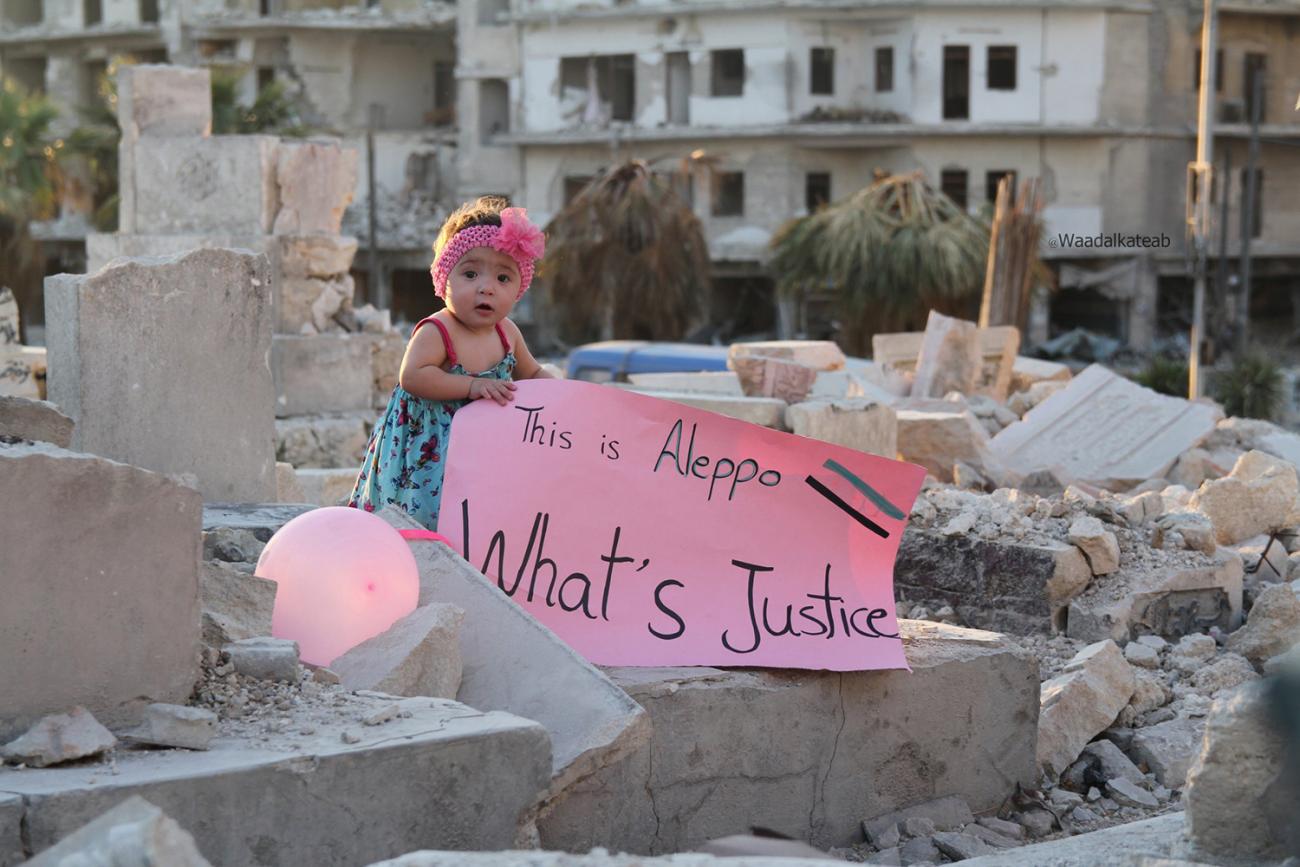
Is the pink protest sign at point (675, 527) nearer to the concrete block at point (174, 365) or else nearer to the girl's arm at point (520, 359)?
the girl's arm at point (520, 359)

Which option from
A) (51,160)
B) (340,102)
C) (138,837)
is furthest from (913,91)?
(138,837)

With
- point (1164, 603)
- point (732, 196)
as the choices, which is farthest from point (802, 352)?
point (732, 196)

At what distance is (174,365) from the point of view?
21.7ft

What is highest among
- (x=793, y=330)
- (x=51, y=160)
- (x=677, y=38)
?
(x=677, y=38)

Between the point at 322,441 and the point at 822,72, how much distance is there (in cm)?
2820

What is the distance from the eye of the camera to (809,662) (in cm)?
484

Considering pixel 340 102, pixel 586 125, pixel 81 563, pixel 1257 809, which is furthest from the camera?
pixel 340 102

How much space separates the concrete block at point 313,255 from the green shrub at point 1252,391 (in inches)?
461

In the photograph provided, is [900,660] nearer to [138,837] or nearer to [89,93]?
[138,837]

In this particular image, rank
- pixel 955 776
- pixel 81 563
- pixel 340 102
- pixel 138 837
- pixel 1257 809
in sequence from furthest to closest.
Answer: pixel 340 102 → pixel 955 776 → pixel 81 563 → pixel 1257 809 → pixel 138 837

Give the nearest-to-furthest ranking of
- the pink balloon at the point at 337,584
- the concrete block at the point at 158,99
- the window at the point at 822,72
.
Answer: the pink balloon at the point at 337,584 → the concrete block at the point at 158,99 → the window at the point at 822,72

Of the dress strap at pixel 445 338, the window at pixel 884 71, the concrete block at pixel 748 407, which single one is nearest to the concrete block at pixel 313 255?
the concrete block at pixel 748 407

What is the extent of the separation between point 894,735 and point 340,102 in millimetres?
41067

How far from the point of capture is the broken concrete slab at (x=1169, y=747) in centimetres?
543
